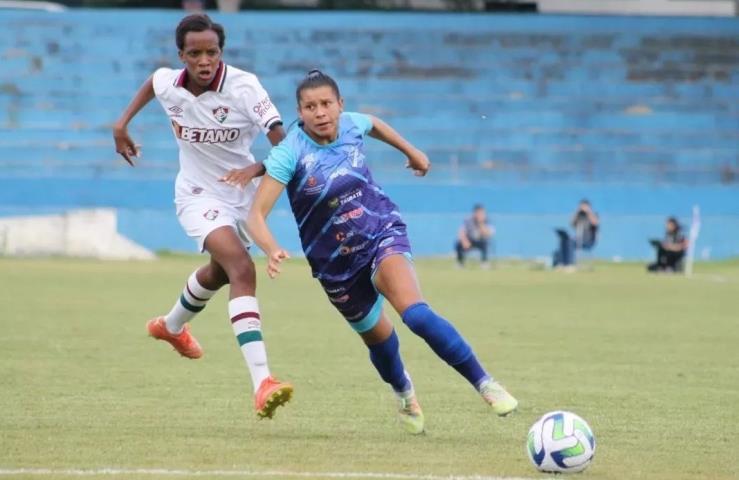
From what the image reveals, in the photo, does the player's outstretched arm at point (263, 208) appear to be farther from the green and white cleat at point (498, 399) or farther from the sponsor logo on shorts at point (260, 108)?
the green and white cleat at point (498, 399)

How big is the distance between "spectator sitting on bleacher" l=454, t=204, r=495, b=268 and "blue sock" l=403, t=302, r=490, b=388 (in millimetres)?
25021

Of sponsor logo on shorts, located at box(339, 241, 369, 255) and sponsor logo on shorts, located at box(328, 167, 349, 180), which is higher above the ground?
sponsor logo on shorts, located at box(328, 167, 349, 180)

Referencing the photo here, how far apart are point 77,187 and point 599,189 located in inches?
482

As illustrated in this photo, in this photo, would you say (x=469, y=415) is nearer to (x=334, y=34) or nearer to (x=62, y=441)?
(x=62, y=441)

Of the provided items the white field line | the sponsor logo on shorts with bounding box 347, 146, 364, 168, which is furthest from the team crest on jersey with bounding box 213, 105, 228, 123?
the white field line

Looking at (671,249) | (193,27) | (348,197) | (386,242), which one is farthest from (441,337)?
(671,249)

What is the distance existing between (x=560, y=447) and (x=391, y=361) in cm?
188

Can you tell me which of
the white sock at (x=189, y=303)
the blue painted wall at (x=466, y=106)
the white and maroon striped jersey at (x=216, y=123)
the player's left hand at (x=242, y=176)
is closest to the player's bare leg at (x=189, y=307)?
the white sock at (x=189, y=303)

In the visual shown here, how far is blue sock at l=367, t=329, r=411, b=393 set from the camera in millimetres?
8422

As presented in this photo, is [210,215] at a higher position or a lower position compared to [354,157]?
lower

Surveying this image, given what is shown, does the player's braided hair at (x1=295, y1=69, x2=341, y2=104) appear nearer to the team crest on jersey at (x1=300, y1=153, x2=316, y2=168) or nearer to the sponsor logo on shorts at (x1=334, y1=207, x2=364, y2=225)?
the team crest on jersey at (x1=300, y1=153, x2=316, y2=168)

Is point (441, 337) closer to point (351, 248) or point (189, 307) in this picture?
point (351, 248)

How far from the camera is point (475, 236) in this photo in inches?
1315

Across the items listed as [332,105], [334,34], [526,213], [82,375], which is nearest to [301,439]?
[332,105]
